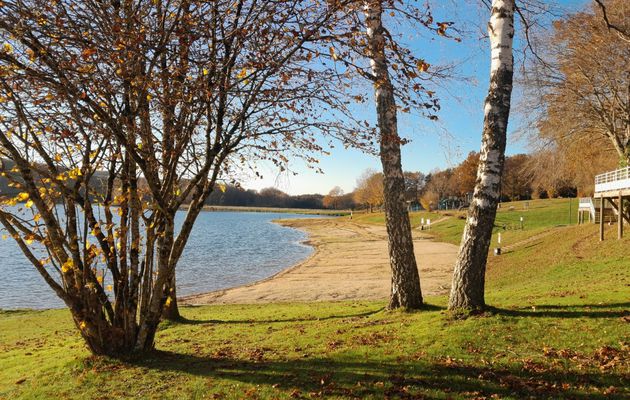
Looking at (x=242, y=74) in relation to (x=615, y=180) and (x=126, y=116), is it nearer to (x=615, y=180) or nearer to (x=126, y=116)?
(x=126, y=116)

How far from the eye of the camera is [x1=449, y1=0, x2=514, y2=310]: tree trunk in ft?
23.1

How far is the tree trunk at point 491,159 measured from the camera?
23.1ft

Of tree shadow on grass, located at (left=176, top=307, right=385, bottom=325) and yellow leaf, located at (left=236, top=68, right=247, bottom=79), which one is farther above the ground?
yellow leaf, located at (left=236, top=68, right=247, bottom=79)

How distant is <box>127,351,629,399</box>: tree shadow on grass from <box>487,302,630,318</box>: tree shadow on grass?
7.03ft

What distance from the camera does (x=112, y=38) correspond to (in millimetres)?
5137

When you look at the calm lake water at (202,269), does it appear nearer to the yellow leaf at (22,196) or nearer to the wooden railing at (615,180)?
the yellow leaf at (22,196)

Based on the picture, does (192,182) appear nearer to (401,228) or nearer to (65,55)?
(65,55)

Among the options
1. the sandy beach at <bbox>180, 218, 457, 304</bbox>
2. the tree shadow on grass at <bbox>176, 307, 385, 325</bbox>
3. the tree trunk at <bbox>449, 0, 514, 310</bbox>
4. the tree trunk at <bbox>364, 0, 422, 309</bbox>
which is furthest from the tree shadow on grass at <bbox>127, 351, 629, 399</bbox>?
the sandy beach at <bbox>180, 218, 457, 304</bbox>

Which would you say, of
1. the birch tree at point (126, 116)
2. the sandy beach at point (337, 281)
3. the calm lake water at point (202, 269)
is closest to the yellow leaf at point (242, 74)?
the birch tree at point (126, 116)

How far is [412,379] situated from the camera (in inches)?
192

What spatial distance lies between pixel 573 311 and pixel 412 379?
11.7 ft

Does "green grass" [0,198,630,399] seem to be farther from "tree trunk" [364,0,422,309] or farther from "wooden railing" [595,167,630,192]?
"wooden railing" [595,167,630,192]

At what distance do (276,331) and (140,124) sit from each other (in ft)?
14.3

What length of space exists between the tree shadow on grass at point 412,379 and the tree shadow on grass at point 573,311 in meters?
2.14
